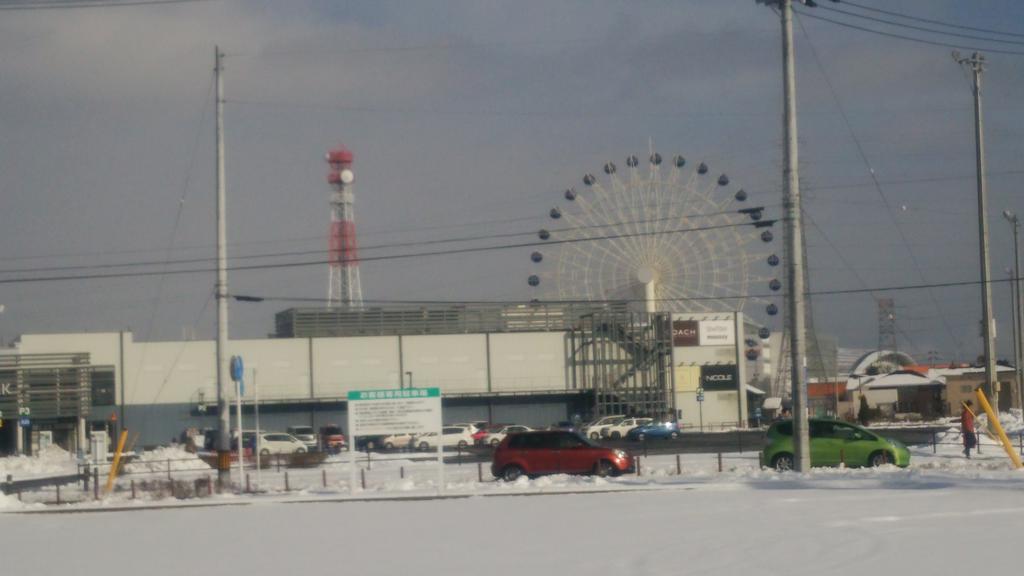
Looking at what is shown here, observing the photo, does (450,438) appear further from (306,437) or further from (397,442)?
(306,437)

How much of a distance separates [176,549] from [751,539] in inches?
350

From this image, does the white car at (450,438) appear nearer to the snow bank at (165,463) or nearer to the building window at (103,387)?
the snow bank at (165,463)

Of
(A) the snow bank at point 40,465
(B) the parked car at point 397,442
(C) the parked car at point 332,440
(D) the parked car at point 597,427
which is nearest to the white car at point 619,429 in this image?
(D) the parked car at point 597,427

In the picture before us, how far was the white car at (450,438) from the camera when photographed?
6438 centimetres

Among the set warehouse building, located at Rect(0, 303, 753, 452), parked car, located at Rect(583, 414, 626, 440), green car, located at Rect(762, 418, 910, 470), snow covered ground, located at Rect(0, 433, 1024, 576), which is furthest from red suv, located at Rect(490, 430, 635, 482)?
warehouse building, located at Rect(0, 303, 753, 452)

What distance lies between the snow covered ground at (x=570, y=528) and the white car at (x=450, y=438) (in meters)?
32.4

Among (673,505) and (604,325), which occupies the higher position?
(604,325)

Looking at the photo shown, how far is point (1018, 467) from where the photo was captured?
31.0 m

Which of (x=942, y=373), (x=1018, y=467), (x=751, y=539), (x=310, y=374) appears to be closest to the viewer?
(x=751, y=539)

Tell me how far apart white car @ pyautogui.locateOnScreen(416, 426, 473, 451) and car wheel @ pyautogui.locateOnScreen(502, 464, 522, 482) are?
30.4 meters

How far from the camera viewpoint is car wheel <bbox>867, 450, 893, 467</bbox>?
33.0 metres

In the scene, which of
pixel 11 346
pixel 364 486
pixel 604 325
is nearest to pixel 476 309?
pixel 604 325

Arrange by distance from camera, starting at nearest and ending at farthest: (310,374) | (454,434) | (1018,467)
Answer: (1018,467)
(454,434)
(310,374)

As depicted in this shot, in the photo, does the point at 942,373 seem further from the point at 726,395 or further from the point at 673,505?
the point at 673,505
